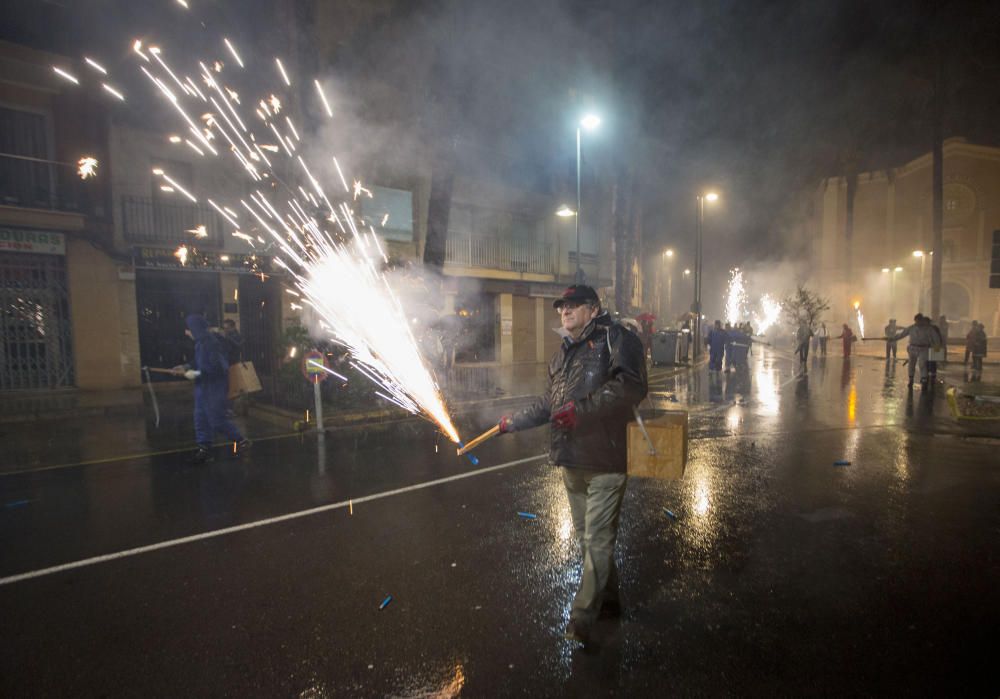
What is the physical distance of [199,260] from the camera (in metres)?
14.1

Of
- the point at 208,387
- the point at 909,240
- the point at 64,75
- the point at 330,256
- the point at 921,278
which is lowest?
the point at 208,387

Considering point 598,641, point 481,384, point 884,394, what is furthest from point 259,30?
point 884,394

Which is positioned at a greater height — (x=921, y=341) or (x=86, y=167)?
(x=86, y=167)

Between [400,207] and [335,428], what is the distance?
10932mm

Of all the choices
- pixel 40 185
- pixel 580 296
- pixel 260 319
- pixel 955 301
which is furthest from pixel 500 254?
pixel 955 301

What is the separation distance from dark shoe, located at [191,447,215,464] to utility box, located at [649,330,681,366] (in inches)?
615

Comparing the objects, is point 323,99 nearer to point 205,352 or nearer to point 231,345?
point 231,345

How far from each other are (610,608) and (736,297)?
67.3 metres

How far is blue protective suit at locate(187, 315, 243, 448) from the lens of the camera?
23.1 ft

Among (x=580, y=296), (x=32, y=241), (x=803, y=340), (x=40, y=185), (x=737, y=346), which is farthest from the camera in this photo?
(x=737, y=346)

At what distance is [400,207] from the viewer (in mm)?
17938

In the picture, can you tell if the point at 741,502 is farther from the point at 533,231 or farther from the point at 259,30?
the point at 533,231

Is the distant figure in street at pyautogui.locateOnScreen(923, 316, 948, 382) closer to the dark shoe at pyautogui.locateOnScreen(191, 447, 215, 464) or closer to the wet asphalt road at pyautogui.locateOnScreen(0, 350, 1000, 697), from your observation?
the wet asphalt road at pyautogui.locateOnScreen(0, 350, 1000, 697)

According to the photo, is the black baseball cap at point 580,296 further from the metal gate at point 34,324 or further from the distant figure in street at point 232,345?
the metal gate at point 34,324
